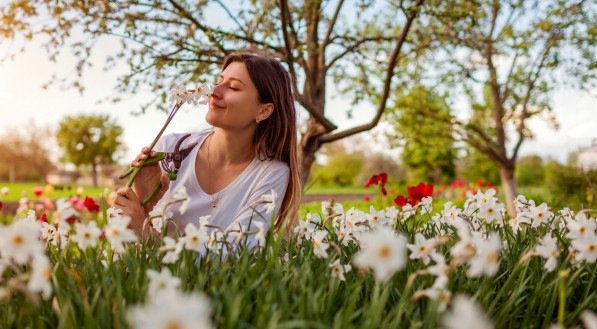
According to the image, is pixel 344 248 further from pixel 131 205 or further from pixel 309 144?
pixel 309 144

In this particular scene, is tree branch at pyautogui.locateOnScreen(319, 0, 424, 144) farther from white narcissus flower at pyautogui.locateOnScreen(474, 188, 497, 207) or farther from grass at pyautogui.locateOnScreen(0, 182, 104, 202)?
grass at pyautogui.locateOnScreen(0, 182, 104, 202)

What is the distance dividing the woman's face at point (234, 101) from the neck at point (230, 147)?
0.29 ft

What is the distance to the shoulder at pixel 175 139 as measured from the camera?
3.37 m

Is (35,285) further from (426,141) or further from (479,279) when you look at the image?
(426,141)

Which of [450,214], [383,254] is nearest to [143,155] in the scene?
[450,214]

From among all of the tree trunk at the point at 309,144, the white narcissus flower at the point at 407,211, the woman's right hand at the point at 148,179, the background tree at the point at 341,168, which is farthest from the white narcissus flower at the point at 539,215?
the background tree at the point at 341,168

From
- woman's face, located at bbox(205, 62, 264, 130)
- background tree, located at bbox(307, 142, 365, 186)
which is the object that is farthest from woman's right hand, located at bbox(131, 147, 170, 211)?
background tree, located at bbox(307, 142, 365, 186)

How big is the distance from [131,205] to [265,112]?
96 centimetres

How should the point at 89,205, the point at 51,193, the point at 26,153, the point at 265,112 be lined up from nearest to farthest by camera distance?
the point at 265,112
the point at 89,205
the point at 51,193
the point at 26,153

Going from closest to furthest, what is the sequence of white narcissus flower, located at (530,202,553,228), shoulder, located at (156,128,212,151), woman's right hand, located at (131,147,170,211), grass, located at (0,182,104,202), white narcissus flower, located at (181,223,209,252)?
white narcissus flower, located at (181,223,209,252) < white narcissus flower, located at (530,202,553,228) < woman's right hand, located at (131,147,170,211) < shoulder, located at (156,128,212,151) < grass, located at (0,182,104,202)

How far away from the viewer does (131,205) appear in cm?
263

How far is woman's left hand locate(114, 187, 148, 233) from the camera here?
2596 millimetres

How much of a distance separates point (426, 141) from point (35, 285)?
8831 mm

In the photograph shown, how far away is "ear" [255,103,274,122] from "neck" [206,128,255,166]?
4.7 inches
